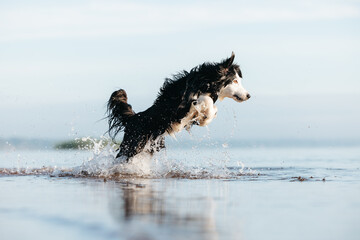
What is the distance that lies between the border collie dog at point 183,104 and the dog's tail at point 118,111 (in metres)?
0.25

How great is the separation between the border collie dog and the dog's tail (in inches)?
10.0

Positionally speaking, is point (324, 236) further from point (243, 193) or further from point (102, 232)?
point (243, 193)

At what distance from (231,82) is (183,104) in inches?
36.4

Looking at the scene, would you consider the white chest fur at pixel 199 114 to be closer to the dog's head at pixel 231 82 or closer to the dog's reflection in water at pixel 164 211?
the dog's head at pixel 231 82

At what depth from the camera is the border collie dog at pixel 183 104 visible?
8.98m

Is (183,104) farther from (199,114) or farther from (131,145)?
(131,145)

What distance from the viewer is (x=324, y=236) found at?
390 centimetres

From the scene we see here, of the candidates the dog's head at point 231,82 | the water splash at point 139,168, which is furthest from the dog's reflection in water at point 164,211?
the dog's head at point 231,82

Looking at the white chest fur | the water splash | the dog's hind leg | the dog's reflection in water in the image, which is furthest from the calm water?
the white chest fur

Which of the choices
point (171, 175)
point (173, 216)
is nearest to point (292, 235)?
point (173, 216)

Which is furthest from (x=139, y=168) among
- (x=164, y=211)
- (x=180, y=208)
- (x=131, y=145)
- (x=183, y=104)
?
(x=164, y=211)

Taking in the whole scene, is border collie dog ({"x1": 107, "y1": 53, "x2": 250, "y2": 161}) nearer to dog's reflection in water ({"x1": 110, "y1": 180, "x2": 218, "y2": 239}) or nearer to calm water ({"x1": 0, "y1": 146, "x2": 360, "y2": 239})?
calm water ({"x1": 0, "y1": 146, "x2": 360, "y2": 239})

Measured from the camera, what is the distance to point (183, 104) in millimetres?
8977

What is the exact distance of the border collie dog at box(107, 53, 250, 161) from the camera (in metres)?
8.98
